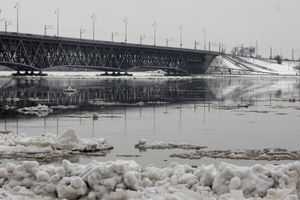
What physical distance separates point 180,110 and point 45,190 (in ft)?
100

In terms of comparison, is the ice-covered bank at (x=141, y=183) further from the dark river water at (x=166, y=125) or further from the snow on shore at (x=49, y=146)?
the snow on shore at (x=49, y=146)

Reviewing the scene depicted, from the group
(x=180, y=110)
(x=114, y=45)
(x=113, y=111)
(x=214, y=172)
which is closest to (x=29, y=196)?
(x=214, y=172)

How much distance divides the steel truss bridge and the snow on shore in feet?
375

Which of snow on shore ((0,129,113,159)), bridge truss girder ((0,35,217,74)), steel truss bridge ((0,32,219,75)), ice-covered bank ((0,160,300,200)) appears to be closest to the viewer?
ice-covered bank ((0,160,300,200))

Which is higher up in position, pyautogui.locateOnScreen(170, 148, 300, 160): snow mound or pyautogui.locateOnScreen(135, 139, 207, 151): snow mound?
pyautogui.locateOnScreen(135, 139, 207, 151): snow mound

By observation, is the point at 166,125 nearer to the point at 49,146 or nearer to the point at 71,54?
the point at 49,146

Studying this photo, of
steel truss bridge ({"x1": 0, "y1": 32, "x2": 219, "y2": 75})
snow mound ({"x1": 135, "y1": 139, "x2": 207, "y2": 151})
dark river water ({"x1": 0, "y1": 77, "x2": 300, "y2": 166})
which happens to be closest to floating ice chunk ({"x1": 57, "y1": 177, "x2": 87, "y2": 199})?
dark river water ({"x1": 0, "y1": 77, "x2": 300, "y2": 166})

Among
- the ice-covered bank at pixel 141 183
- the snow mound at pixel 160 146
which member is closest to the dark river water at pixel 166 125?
the snow mound at pixel 160 146

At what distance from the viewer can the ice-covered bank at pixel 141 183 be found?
44.2ft

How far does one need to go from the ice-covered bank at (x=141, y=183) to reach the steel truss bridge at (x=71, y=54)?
122 m

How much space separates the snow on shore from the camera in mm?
20547

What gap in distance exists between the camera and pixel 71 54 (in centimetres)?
16450

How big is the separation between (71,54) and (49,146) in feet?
476

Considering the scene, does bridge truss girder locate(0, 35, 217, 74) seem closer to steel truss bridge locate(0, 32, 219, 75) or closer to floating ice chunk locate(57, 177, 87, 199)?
steel truss bridge locate(0, 32, 219, 75)
